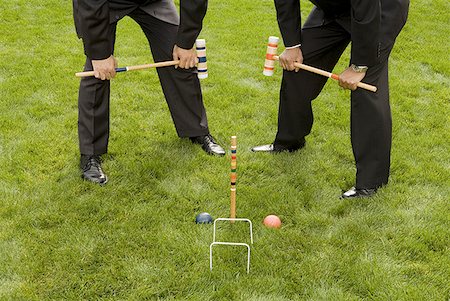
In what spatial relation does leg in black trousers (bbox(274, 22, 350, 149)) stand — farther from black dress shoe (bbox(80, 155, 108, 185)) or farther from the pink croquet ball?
black dress shoe (bbox(80, 155, 108, 185))

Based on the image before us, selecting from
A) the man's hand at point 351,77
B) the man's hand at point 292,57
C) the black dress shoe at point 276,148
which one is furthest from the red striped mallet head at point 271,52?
the black dress shoe at point 276,148

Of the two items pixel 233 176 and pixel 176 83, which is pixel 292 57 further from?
pixel 233 176

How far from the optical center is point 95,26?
3.30 m

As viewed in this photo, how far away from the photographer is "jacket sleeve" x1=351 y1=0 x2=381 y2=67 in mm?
2826

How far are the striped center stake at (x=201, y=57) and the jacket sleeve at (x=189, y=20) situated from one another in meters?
0.08

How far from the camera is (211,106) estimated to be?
16.0ft

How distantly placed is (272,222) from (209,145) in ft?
3.60

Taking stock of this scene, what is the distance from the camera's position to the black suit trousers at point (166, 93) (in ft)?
12.2

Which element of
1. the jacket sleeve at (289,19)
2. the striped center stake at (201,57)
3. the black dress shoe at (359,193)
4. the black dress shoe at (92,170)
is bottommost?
the black dress shoe at (359,193)

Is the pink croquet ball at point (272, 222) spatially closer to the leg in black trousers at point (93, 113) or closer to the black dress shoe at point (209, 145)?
the black dress shoe at point (209, 145)

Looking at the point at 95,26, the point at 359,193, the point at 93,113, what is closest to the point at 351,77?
the point at 359,193

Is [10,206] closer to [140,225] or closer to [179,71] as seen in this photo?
[140,225]

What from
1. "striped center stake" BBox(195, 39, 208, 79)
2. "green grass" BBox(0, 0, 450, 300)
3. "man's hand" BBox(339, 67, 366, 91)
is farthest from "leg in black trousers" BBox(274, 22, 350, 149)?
"striped center stake" BBox(195, 39, 208, 79)

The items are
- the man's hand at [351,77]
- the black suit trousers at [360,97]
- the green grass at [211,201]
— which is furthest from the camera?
the black suit trousers at [360,97]
